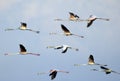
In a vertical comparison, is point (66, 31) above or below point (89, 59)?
above

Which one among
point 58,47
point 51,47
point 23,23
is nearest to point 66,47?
point 58,47

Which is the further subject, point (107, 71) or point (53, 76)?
point (53, 76)

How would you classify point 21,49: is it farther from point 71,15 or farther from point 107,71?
point 107,71

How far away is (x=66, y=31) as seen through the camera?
56.0m

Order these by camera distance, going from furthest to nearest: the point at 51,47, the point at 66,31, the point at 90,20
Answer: the point at 66,31, the point at 90,20, the point at 51,47

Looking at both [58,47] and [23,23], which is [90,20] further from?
[23,23]

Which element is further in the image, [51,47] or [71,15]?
[71,15]

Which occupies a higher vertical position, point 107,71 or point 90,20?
point 90,20

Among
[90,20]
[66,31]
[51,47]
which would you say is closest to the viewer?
[51,47]

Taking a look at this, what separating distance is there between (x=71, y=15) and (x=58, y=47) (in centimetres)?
563

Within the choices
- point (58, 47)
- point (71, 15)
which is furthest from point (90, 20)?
point (58, 47)

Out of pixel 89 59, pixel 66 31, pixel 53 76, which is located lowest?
pixel 53 76

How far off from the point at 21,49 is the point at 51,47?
8.23 meters

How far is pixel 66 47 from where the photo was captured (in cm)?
5300
